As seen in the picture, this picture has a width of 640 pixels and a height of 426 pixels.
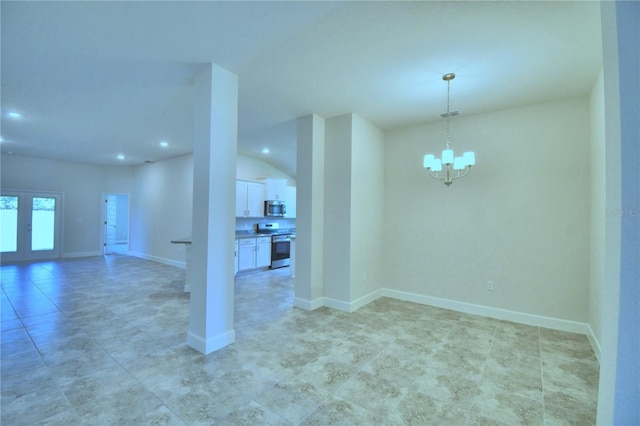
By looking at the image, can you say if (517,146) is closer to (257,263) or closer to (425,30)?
(425,30)

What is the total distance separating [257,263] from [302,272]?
274 centimetres

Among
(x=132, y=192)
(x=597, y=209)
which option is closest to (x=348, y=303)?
(x=597, y=209)

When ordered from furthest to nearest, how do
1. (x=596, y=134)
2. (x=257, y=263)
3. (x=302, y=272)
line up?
(x=257, y=263), (x=302, y=272), (x=596, y=134)

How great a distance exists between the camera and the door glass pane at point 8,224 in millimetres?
7262

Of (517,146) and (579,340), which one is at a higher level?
(517,146)

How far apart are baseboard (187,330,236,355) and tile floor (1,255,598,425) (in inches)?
4.0

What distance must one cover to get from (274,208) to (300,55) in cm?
504

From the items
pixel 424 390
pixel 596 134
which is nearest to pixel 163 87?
pixel 424 390

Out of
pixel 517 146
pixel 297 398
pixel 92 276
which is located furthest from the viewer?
pixel 92 276

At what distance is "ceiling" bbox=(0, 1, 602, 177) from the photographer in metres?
2.07

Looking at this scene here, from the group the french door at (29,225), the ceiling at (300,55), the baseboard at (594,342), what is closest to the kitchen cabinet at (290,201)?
the ceiling at (300,55)

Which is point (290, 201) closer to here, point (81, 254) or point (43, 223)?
point (81, 254)

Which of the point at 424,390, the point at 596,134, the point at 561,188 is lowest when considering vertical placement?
the point at 424,390

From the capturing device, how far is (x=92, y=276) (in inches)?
233
